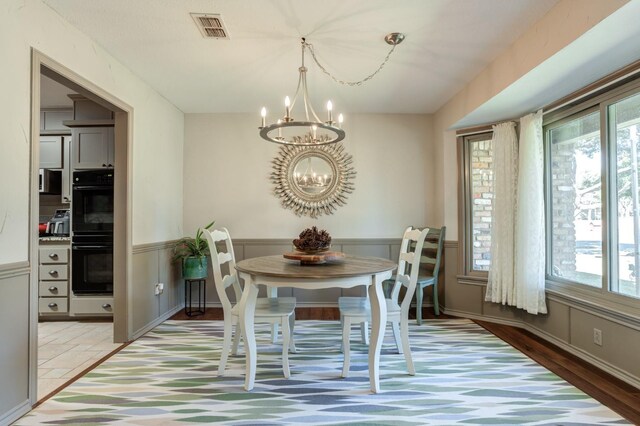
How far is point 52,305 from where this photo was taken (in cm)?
382

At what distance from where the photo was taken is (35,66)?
6.89 ft

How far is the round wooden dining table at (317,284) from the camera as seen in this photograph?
2.14m

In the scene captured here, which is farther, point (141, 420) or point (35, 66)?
point (35, 66)

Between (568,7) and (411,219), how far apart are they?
2744 millimetres

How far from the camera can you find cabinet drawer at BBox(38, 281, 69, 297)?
12.5 ft

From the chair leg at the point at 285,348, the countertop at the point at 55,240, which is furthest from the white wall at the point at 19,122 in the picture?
the countertop at the point at 55,240

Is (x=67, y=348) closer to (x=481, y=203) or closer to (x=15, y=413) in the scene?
(x=15, y=413)

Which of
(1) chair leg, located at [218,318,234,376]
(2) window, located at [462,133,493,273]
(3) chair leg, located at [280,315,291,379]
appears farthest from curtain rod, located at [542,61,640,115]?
(1) chair leg, located at [218,318,234,376]

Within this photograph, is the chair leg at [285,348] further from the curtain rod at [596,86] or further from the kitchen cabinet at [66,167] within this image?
the kitchen cabinet at [66,167]

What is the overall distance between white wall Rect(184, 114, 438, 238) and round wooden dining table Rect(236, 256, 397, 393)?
2.07 meters

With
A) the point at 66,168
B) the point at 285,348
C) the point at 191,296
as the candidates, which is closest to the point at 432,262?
the point at 285,348

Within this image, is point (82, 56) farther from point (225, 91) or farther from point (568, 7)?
point (568, 7)

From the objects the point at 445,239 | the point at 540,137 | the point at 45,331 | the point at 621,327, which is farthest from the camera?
the point at 445,239

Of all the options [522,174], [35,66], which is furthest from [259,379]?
[522,174]
